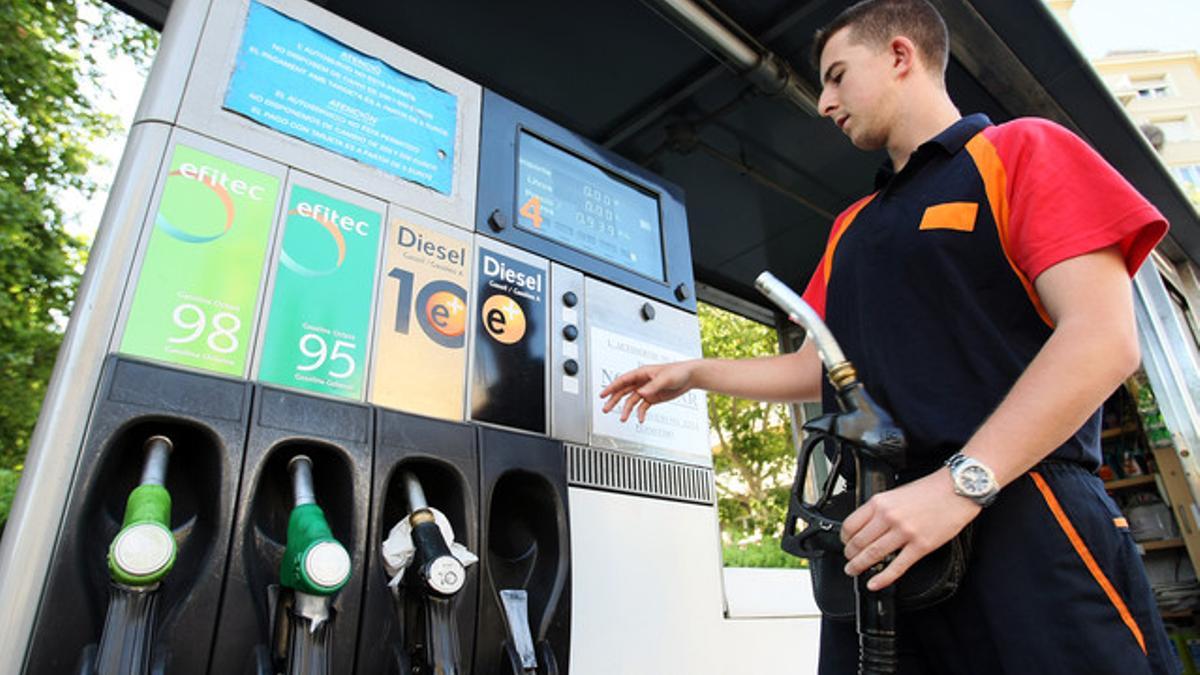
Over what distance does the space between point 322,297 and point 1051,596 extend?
3.52 ft

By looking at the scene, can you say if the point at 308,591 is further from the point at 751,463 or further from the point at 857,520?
the point at 751,463

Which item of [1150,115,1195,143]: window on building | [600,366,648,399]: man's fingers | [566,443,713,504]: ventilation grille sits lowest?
[566,443,713,504]: ventilation grille

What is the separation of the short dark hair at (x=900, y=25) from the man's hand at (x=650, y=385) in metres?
0.70

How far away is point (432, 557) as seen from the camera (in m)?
0.86

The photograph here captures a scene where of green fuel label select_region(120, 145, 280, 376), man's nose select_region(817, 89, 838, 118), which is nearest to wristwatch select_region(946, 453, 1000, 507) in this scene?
man's nose select_region(817, 89, 838, 118)

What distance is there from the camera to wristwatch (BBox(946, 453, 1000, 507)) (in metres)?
0.79

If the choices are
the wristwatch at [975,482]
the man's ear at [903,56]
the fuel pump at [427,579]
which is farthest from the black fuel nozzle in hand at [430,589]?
the man's ear at [903,56]

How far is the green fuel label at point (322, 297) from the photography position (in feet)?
3.38

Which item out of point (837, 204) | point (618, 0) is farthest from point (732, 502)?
point (618, 0)

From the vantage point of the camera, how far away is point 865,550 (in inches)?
32.0

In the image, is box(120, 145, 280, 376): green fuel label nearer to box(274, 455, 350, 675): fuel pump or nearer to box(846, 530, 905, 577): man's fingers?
box(274, 455, 350, 675): fuel pump

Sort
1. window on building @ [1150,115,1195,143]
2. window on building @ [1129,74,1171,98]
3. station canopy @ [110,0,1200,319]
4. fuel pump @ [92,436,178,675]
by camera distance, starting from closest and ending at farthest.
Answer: fuel pump @ [92,436,178,675], station canopy @ [110,0,1200,319], window on building @ [1150,115,1195,143], window on building @ [1129,74,1171,98]

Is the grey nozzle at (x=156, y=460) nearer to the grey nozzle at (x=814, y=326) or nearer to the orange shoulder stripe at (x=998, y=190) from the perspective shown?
the grey nozzle at (x=814, y=326)

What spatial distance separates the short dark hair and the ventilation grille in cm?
93
